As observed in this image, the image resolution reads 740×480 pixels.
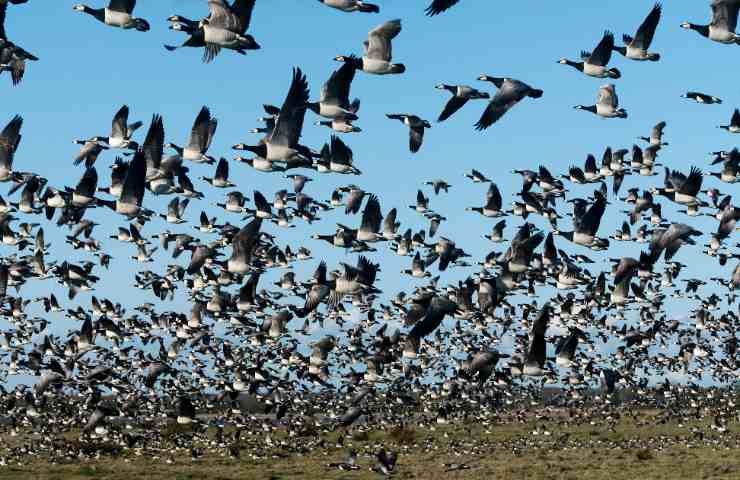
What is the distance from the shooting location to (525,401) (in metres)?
91.8

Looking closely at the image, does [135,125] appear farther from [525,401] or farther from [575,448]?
[525,401]

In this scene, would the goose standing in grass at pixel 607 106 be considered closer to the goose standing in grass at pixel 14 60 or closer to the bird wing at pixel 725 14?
the bird wing at pixel 725 14

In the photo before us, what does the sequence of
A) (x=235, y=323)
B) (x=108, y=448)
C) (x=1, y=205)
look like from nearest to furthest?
1. (x=1, y=205)
2. (x=235, y=323)
3. (x=108, y=448)

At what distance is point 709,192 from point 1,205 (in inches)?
1025

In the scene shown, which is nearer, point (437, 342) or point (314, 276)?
point (314, 276)

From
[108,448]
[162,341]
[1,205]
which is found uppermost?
[1,205]

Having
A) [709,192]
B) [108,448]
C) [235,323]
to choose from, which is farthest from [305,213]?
[108,448]

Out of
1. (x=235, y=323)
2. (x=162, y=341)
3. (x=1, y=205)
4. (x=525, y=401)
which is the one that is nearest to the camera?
(x=1, y=205)

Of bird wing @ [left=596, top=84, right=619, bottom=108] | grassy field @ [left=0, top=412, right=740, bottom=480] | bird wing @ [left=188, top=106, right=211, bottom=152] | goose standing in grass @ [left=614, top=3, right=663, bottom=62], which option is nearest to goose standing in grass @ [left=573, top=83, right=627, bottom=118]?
bird wing @ [left=596, top=84, right=619, bottom=108]

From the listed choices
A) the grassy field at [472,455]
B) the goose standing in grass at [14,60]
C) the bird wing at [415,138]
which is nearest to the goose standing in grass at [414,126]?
the bird wing at [415,138]

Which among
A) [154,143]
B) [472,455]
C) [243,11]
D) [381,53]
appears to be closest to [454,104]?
[381,53]

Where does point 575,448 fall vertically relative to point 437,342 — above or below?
below

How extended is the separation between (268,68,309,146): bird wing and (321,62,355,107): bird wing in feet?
3.31

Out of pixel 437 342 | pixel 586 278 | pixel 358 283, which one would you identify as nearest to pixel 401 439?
pixel 437 342
